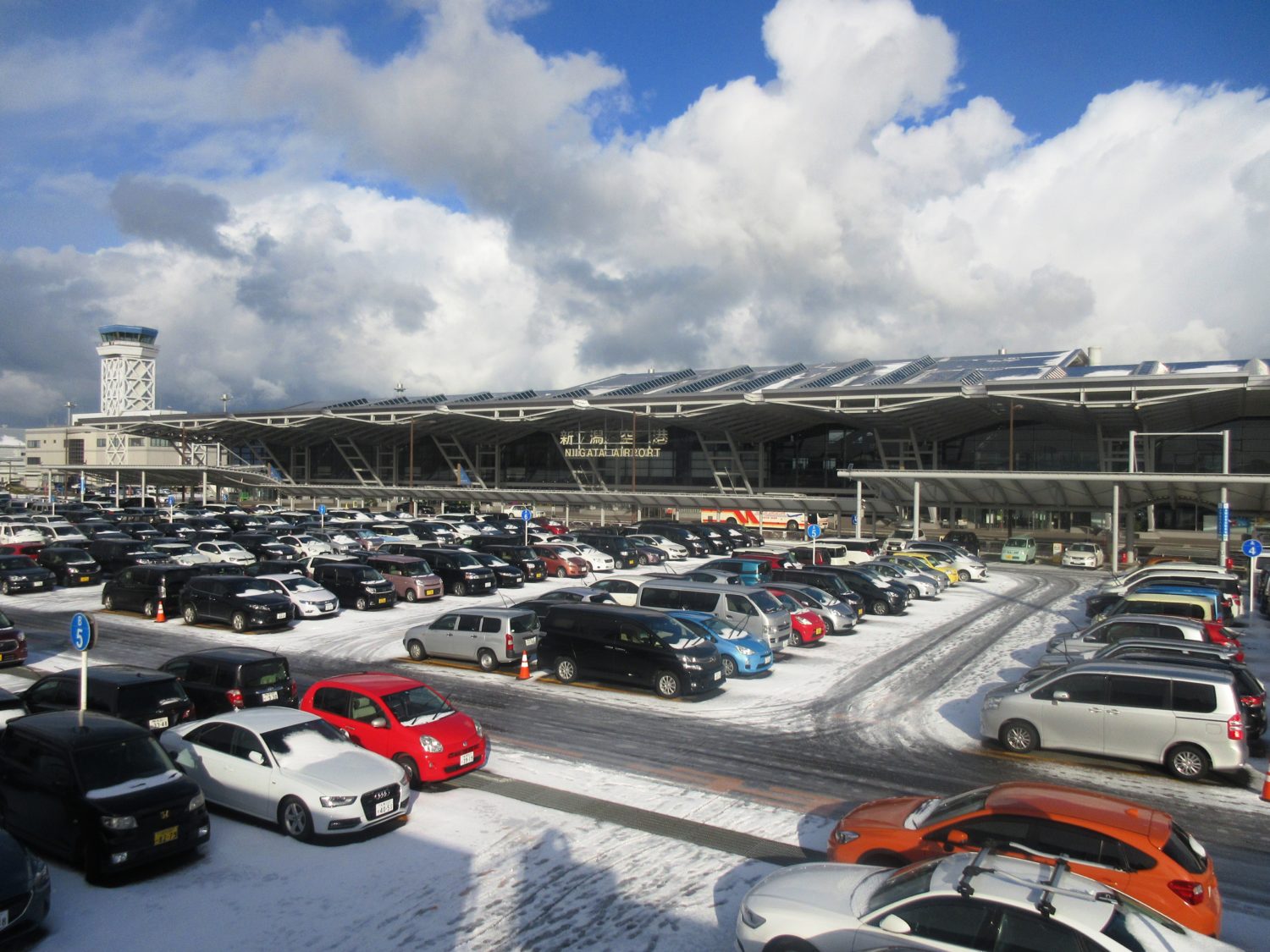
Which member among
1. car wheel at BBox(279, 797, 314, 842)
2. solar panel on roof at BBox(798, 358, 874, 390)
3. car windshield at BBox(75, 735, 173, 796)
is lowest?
car wheel at BBox(279, 797, 314, 842)

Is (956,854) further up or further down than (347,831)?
further up

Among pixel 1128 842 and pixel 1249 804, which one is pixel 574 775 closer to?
pixel 1128 842

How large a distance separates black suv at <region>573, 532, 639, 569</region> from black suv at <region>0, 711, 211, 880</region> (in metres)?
27.4

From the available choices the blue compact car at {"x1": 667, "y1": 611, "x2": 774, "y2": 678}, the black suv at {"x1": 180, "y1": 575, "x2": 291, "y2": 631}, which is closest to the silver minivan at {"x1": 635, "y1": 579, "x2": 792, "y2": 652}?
the blue compact car at {"x1": 667, "y1": 611, "x2": 774, "y2": 678}

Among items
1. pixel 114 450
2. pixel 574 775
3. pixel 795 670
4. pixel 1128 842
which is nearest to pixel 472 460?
pixel 114 450

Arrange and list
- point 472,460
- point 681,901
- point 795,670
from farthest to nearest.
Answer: point 472,460 < point 795,670 < point 681,901

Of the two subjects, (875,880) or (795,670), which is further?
(795,670)

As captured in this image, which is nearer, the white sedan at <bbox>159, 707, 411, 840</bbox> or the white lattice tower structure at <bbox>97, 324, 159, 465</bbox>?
the white sedan at <bbox>159, 707, 411, 840</bbox>

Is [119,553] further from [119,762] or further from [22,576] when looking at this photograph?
[119,762]

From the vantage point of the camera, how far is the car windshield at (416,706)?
1141 centimetres

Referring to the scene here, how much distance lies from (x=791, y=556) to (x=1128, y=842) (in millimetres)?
29603

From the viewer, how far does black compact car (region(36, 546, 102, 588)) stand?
97.6 ft

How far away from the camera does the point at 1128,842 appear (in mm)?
6922

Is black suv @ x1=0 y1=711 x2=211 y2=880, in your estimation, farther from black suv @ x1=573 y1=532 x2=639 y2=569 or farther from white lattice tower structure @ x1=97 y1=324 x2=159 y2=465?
white lattice tower structure @ x1=97 y1=324 x2=159 y2=465
